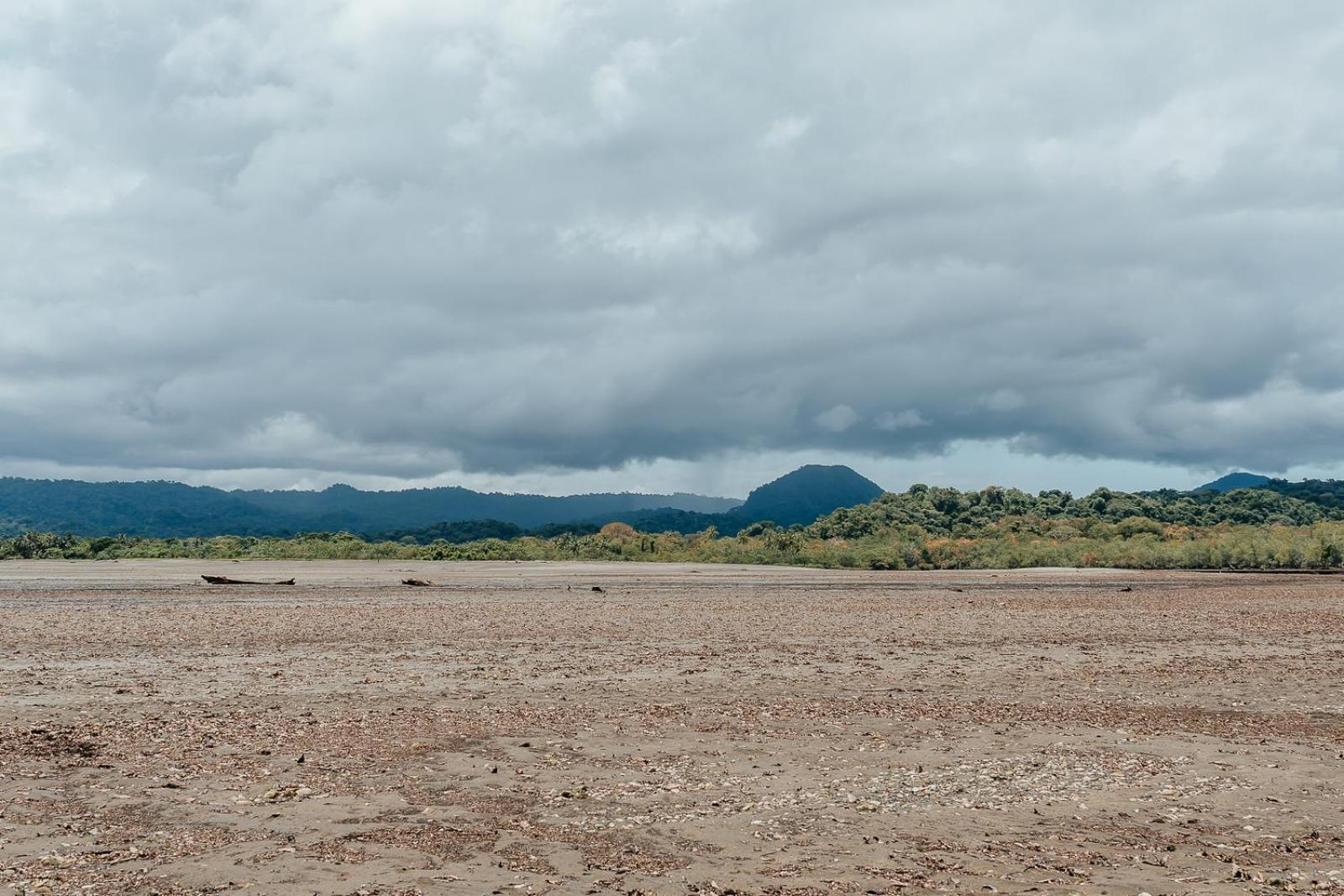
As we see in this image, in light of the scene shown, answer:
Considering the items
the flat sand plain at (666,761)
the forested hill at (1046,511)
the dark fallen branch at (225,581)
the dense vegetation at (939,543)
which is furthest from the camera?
the forested hill at (1046,511)

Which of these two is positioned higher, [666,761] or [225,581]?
[666,761]

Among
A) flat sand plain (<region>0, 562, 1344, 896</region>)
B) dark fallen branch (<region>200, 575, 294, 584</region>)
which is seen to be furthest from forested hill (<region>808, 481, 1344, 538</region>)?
flat sand plain (<region>0, 562, 1344, 896</region>)

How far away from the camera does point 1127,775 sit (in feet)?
36.4

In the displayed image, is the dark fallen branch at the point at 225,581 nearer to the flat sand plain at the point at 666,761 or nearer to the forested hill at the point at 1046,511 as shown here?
the flat sand plain at the point at 666,761

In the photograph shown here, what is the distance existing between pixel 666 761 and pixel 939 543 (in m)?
90.2

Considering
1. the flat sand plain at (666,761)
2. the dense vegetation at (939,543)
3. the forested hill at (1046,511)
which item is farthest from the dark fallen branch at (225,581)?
the forested hill at (1046,511)

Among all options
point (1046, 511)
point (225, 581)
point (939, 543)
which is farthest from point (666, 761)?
point (1046, 511)

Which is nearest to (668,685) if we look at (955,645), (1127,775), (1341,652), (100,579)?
(1127,775)

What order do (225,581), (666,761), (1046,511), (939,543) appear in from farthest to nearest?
(1046,511), (939,543), (225,581), (666,761)

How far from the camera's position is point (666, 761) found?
38.2 ft

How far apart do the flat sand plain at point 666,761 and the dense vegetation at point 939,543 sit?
6332 centimetres

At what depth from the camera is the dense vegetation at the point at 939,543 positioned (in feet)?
279

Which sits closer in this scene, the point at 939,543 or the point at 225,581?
the point at 225,581

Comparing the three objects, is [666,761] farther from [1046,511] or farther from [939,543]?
[1046,511]
